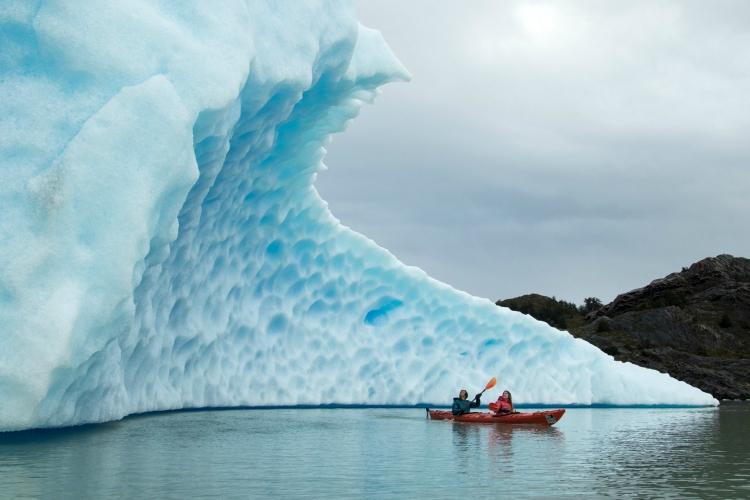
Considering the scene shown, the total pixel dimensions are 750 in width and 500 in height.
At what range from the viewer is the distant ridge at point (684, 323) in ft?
104

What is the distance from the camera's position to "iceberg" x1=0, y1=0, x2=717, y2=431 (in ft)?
27.9

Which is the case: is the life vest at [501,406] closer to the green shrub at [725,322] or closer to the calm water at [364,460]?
the calm water at [364,460]

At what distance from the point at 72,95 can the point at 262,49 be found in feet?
9.98

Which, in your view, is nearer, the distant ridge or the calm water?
the calm water

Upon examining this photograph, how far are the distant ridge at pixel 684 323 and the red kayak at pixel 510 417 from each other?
18.6m

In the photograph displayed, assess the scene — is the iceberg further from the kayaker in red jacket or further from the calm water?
the kayaker in red jacket

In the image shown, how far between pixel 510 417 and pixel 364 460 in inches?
236

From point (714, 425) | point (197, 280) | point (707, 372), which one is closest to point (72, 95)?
point (197, 280)

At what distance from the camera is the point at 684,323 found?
130ft

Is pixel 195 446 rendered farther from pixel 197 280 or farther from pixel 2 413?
pixel 197 280

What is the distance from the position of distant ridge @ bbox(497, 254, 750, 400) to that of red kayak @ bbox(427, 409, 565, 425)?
1864 cm

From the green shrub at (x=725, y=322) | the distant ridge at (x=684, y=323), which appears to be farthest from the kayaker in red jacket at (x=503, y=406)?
the green shrub at (x=725, y=322)

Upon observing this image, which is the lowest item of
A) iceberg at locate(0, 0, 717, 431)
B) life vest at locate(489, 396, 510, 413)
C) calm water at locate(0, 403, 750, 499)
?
calm water at locate(0, 403, 750, 499)

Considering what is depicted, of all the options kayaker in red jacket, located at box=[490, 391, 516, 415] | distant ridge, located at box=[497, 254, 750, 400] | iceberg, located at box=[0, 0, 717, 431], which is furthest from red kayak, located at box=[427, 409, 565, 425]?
distant ridge, located at box=[497, 254, 750, 400]
